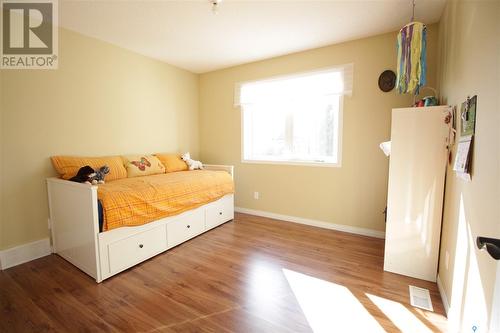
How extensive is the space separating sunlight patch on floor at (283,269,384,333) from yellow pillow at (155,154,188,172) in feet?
7.17

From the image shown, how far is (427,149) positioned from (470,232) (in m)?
0.85

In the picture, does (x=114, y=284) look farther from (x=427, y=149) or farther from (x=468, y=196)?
(x=427, y=149)

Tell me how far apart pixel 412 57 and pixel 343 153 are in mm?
1268

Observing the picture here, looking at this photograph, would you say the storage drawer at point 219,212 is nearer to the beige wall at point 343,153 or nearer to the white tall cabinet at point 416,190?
the beige wall at point 343,153

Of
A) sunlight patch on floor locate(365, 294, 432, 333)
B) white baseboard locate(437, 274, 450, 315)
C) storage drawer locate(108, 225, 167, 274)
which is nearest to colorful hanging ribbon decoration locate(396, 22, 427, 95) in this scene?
white baseboard locate(437, 274, 450, 315)

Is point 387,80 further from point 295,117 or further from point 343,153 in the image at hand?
point 295,117

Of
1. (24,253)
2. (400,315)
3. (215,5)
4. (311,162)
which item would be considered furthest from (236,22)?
(24,253)

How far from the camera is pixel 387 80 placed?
8.40 feet

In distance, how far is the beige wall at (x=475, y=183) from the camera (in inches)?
37.4

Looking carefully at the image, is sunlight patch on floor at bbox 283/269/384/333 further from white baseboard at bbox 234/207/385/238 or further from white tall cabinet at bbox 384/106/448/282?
white baseboard at bbox 234/207/385/238

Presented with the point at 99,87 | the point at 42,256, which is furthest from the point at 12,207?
the point at 99,87

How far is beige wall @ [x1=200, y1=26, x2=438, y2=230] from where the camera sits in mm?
2637

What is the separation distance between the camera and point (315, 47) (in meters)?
2.94
